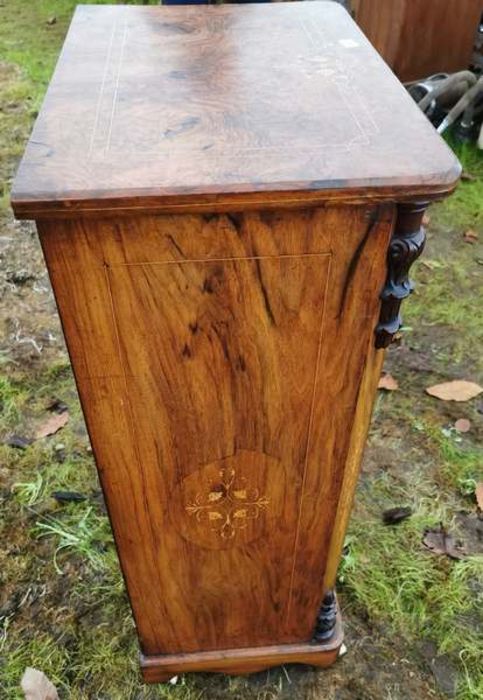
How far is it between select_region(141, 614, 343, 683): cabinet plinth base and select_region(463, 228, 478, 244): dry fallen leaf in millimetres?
1890

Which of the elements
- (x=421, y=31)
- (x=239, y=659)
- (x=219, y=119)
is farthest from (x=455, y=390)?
(x=421, y=31)

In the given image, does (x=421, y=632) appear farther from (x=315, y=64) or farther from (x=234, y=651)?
(x=315, y=64)

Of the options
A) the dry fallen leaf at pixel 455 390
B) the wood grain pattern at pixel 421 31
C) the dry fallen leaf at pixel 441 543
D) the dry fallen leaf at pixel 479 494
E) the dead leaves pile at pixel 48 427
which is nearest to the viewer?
the dry fallen leaf at pixel 441 543

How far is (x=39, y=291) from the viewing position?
8.25ft

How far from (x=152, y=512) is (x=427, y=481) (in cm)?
106

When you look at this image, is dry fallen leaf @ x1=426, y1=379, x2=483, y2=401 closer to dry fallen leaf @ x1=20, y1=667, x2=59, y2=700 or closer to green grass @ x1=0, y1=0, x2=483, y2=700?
green grass @ x1=0, y1=0, x2=483, y2=700

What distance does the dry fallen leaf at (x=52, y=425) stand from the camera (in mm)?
2020

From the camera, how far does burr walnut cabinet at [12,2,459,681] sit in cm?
76

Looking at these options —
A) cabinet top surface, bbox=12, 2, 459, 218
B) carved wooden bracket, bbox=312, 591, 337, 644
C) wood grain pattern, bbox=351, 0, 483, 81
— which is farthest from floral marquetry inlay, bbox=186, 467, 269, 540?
wood grain pattern, bbox=351, 0, 483, 81

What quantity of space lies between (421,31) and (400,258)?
118 inches

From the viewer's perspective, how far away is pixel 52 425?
6.70 ft

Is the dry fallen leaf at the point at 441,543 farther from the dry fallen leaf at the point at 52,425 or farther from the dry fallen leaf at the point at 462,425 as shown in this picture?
the dry fallen leaf at the point at 52,425

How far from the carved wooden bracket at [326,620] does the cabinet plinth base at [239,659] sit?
0.06 feet

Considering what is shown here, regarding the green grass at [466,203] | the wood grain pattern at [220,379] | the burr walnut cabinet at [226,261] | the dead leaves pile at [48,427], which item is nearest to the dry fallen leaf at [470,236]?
the green grass at [466,203]
